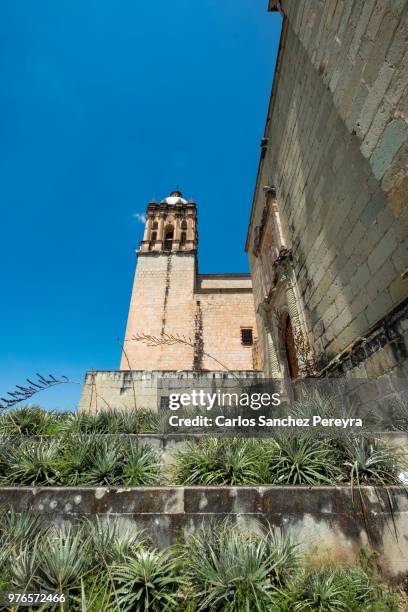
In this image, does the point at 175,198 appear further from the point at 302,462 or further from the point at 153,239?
the point at 302,462

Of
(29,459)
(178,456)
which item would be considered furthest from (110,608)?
(29,459)

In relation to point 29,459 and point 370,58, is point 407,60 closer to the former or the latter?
point 370,58

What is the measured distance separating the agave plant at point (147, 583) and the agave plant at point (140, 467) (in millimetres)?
796

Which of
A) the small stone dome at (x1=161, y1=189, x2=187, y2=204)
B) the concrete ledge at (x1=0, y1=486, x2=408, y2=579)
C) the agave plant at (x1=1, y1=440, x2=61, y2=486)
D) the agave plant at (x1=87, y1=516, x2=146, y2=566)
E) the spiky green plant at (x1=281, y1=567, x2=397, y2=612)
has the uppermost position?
the small stone dome at (x1=161, y1=189, x2=187, y2=204)

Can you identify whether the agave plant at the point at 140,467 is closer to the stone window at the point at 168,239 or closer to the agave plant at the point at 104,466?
the agave plant at the point at 104,466

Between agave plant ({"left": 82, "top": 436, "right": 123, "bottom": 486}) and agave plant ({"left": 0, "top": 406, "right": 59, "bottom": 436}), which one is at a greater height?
agave plant ({"left": 0, "top": 406, "right": 59, "bottom": 436})

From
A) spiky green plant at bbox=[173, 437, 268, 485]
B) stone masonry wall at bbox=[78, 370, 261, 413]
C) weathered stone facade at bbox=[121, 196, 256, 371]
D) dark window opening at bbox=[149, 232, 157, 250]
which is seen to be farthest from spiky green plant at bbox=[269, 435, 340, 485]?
dark window opening at bbox=[149, 232, 157, 250]

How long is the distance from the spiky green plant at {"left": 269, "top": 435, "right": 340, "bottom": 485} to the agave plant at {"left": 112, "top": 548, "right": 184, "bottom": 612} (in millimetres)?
1066

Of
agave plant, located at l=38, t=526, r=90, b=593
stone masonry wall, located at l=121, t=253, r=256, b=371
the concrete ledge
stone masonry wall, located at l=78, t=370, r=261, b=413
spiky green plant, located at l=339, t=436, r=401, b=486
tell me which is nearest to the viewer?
agave plant, located at l=38, t=526, r=90, b=593

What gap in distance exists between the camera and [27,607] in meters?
1.53

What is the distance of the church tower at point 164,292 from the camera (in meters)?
15.1

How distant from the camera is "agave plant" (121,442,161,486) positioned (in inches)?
101

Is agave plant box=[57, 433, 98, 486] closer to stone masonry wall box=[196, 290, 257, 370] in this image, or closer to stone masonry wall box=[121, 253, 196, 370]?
stone masonry wall box=[121, 253, 196, 370]

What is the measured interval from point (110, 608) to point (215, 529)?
2.55 feet
